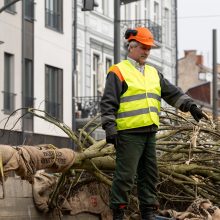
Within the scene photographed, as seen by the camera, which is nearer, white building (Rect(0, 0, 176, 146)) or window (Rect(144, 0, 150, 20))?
white building (Rect(0, 0, 176, 146))

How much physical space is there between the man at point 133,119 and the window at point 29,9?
2590 centimetres

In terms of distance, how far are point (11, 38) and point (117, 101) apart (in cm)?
2473

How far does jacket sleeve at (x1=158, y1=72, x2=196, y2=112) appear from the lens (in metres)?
9.15

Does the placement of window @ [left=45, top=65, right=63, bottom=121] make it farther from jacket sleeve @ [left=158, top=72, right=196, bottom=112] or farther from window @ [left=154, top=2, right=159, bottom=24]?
jacket sleeve @ [left=158, top=72, right=196, bottom=112]

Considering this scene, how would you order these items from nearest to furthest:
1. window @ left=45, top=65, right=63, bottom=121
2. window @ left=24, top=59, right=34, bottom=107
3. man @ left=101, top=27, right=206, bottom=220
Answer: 1. man @ left=101, top=27, right=206, bottom=220
2. window @ left=24, top=59, right=34, bottom=107
3. window @ left=45, top=65, right=63, bottom=121

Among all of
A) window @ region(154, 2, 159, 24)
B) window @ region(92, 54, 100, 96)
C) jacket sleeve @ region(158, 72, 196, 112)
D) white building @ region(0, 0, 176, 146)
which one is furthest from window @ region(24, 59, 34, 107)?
jacket sleeve @ region(158, 72, 196, 112)

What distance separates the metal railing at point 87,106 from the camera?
126 feet

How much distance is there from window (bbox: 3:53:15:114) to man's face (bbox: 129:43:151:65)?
23889 mm

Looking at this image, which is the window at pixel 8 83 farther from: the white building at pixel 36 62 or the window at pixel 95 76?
the window at pixel 95 76

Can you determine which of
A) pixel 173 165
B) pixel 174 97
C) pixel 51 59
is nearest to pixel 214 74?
pixel 51 59

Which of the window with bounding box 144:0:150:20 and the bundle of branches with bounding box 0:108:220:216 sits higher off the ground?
the window with bounding box 144:0:150:20

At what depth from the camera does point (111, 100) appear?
8484mm

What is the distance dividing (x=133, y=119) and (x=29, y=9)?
26.5 m

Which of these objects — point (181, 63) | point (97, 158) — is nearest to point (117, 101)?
point (97, 158)
